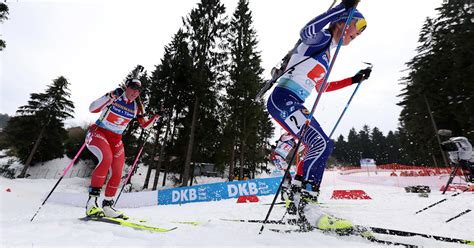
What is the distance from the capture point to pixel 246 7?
73.2 ft

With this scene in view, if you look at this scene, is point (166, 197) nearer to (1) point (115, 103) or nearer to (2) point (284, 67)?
(1) point (115, 103)

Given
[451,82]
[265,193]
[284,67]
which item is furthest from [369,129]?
[284,67]

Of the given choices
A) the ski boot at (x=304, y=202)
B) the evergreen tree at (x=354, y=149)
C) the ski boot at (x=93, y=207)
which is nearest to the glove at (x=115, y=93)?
the ski boot at (x=93, y=207)

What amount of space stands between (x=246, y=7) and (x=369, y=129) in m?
→ 75.2

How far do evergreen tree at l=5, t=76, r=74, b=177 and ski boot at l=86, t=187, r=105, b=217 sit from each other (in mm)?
28445

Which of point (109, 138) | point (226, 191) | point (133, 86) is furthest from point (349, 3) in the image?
point (226, 191)

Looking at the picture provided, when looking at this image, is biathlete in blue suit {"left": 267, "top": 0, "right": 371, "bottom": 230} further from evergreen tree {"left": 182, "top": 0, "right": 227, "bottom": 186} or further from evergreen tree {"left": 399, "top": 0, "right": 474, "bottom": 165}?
evergreen tree {"left": 399, "top": 0, "right": 474, "bottom": 165}

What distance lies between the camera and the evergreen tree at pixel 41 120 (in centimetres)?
2575

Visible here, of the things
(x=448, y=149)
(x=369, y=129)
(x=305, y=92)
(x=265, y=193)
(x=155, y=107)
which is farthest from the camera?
(x=369, y=129)

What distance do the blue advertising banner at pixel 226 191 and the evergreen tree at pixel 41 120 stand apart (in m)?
23.3

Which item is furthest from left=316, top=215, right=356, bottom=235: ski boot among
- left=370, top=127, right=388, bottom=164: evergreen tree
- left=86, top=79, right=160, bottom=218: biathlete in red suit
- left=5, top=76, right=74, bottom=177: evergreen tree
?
left=370, top=127, right=388, bottom=164: evergreen tree

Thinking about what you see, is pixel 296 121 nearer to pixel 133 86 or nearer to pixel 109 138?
pixel 133 86

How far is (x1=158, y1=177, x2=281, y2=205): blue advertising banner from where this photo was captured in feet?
36.3

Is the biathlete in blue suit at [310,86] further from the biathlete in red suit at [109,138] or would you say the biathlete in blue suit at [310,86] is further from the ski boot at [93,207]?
the ski boot at [93,207]
